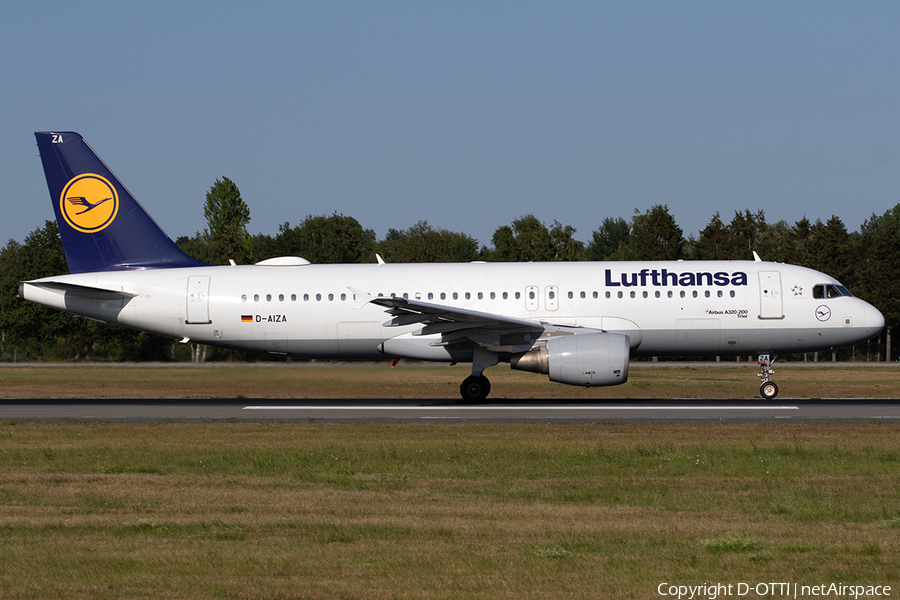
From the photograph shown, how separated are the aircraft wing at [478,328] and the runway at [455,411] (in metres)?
1.69

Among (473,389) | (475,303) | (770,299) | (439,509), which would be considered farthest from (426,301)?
(439,509)

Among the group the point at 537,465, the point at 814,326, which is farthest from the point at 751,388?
Answer: the point at 537,465

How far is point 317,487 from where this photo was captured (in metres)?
12.0

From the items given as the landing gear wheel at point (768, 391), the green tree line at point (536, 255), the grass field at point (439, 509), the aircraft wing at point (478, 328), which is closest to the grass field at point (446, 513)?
the grass field at point (439, 509)

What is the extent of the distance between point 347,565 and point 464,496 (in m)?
3.49

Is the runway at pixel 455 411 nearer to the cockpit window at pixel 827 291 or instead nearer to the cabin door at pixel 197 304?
the cabin door at pixel 197 304

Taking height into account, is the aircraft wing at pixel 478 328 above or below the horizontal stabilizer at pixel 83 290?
below

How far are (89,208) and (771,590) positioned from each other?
23565 millimetres

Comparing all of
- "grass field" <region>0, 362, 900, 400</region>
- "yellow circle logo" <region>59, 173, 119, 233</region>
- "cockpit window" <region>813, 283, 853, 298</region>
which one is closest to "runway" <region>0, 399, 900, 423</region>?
"grass field" <region>0, 362, 900, 400</region>

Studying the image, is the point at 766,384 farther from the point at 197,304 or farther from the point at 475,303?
the point at 197,304

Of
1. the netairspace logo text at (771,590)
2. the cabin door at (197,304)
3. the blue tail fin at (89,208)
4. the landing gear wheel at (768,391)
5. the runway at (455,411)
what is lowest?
the netairspace logo text at (771,590)

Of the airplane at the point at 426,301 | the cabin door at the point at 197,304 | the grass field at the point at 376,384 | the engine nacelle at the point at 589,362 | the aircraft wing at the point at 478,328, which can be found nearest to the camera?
the engine nacelle at the point at 589,362

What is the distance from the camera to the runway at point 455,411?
66.3ft

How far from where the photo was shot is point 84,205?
2619cm
